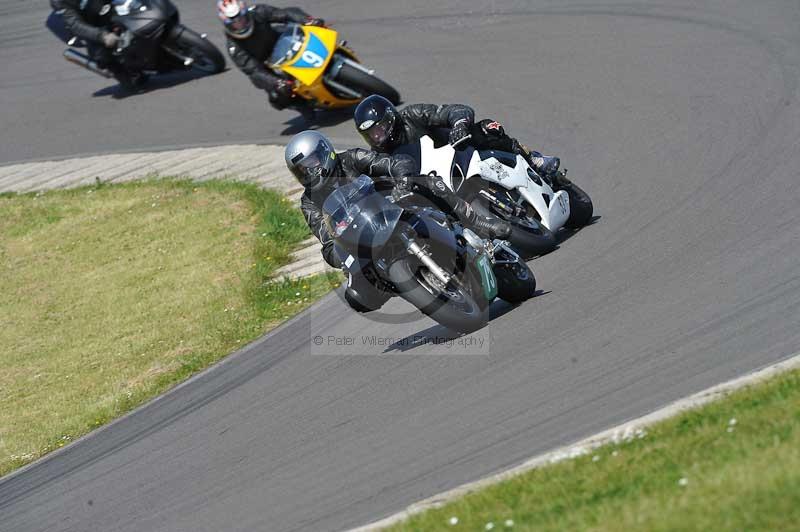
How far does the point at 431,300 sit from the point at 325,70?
23.4 feet

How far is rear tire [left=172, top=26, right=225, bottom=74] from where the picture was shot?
17109mm

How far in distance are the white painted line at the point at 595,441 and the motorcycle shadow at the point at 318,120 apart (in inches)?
375

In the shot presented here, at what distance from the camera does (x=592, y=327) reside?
24.6 ft

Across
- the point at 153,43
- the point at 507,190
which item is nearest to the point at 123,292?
the point at 507,190

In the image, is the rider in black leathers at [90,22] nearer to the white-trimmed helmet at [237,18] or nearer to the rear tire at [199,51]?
the rear tire at [199,51]

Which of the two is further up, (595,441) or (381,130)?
(595,441)

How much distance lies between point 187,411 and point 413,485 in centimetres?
311

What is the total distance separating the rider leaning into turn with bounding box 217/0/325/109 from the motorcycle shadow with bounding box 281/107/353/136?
1.16 ft

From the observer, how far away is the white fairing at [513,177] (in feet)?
30.5

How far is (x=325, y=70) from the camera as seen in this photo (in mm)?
14164

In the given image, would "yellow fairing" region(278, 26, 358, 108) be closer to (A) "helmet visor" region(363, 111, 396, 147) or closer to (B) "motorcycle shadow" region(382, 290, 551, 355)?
(A) "helmet visor" region(363, 111, 396, 147)

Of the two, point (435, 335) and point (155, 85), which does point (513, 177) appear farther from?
point (155, 85)

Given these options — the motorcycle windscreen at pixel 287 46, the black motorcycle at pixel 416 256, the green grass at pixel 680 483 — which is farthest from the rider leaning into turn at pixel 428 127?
the motorcycle windscreen at pixel 287 46

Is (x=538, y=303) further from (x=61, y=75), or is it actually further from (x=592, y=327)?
(x=61, y=75)
